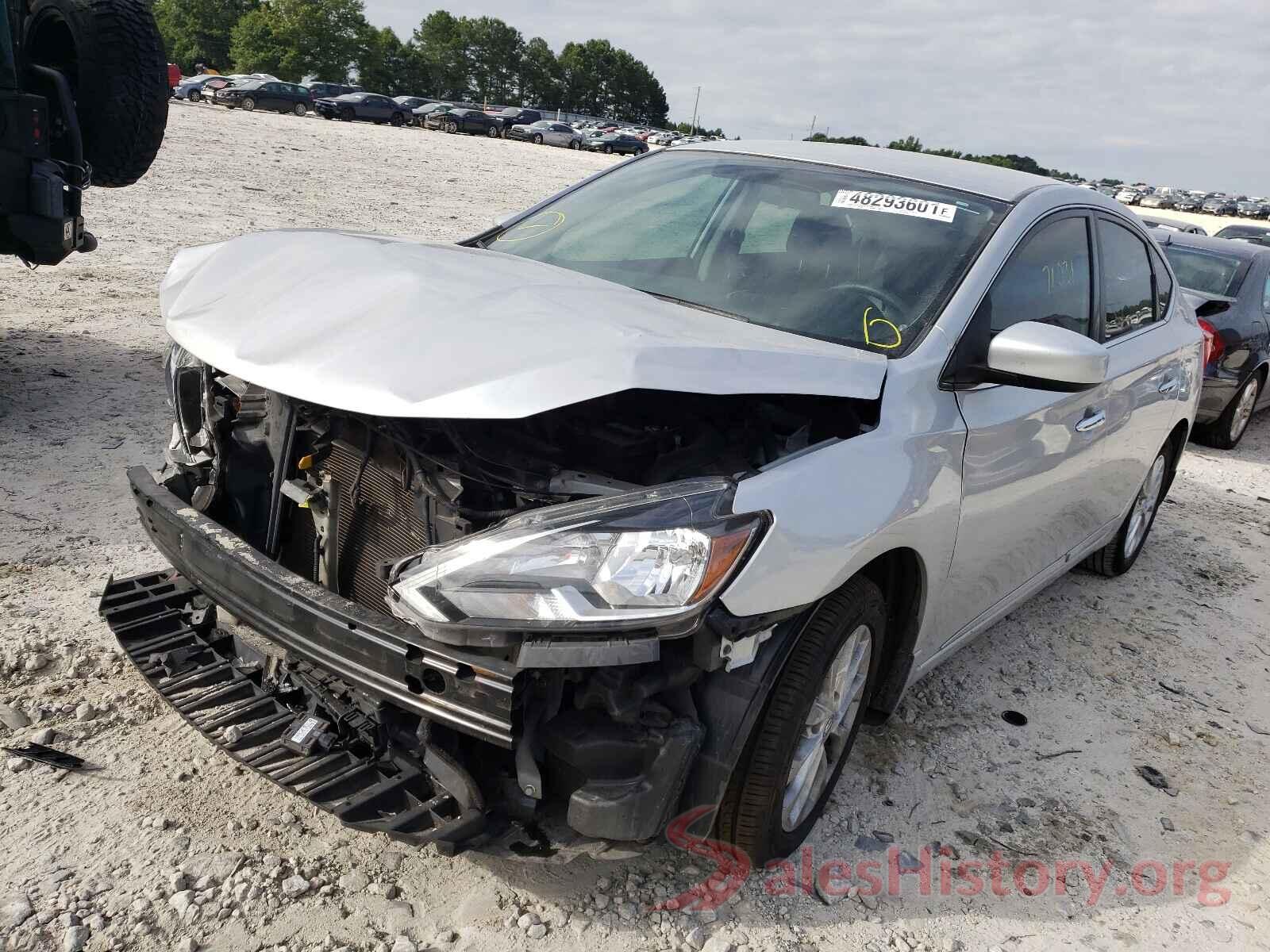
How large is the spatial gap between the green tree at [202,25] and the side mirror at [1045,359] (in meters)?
90.1

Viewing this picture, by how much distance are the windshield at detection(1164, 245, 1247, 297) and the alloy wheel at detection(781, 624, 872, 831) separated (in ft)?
23.2

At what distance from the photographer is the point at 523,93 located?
112 meters

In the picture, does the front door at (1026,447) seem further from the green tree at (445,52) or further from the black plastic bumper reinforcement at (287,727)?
the green tree at (445,52)

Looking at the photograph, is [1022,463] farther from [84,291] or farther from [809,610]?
[84,291]

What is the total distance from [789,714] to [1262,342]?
793 cm

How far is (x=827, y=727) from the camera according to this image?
8.98 ft

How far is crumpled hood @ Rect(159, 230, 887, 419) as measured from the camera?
2.20m

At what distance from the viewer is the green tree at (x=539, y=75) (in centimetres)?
11125

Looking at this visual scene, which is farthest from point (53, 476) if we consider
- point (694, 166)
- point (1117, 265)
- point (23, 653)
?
point (1117, 265)

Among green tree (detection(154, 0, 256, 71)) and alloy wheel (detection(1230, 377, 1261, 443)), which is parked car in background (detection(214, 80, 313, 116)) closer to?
alloy wheel (detection(1230, 377, 1261, 443))

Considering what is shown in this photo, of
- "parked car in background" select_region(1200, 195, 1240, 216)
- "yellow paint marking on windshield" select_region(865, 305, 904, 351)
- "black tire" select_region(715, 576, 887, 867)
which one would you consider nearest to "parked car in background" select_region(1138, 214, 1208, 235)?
"yellow paint marking on windshield" select_region(865, 305, 904, 351)

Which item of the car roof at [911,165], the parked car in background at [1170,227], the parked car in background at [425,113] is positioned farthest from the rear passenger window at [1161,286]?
the parked car in background at [425,113]

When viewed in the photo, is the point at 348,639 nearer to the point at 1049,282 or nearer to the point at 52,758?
the point at 52,758

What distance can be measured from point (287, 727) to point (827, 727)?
4.48 ft
